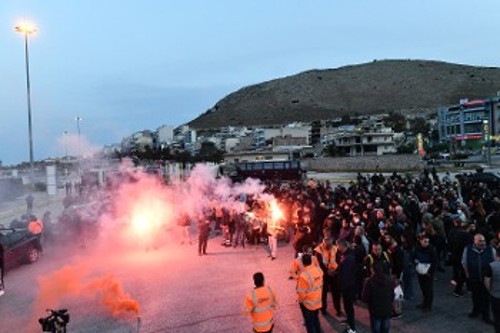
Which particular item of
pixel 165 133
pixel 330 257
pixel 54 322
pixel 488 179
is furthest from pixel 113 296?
pixel 165 133

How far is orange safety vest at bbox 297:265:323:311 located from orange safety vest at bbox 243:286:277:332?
0.91 meters

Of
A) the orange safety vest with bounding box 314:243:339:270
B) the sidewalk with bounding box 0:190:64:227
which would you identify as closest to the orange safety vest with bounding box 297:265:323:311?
the orange safety vest with bounding box 314:243:339:270

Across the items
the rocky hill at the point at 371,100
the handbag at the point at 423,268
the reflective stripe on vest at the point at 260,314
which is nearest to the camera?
the reflective stripe on vest at the point at 260,314

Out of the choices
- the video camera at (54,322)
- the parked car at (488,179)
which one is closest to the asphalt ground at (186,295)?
the video camera at (54,322)

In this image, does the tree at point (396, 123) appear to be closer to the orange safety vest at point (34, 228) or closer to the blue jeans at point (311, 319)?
the orange safety vest at point (34, 228)

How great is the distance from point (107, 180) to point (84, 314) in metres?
26.4

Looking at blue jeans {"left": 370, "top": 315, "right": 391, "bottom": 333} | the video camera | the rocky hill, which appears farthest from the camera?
the rocky hill

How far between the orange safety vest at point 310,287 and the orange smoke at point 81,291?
4071 mm

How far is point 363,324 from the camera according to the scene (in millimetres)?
8836

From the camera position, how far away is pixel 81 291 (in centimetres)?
1173

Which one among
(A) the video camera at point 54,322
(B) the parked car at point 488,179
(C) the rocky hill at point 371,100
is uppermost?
(C) the rocky hill at point 371,100

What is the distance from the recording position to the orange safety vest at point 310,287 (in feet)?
24.8

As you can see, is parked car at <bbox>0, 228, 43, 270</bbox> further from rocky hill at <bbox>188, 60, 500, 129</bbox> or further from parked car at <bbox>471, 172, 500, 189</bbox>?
rocky hill at <bbox>188, 60, 500, 129</bbox>

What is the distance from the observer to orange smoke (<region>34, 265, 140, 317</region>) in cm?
1030
